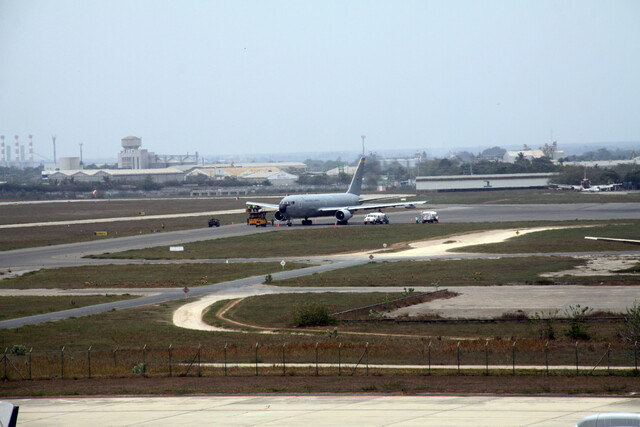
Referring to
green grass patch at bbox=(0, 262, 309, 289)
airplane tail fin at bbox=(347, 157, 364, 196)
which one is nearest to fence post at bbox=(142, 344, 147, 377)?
green grass patch at bbox=(0, 262, 309, 289)

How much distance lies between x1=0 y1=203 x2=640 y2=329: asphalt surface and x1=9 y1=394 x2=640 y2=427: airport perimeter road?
64.2ft

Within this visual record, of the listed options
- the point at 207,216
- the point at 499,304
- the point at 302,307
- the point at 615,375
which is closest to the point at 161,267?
the point at 302,307

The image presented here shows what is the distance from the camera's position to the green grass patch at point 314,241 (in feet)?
273

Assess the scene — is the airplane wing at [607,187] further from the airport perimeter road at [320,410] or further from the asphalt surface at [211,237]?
the airport perimeter road at [320,410]

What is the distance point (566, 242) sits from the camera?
80750mm

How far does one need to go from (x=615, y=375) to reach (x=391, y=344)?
1157 cm

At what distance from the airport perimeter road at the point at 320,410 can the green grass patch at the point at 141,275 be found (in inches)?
1267

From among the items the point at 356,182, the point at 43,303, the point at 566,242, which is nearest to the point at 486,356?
the point at 43,303

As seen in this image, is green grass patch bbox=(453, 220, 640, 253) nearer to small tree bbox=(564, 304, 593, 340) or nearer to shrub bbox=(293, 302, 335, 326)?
small tree bbox=(564, 304, 593, 340)

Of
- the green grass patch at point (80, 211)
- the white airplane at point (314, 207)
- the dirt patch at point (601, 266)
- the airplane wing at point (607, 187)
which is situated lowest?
the green grass patch at point (80, 211)

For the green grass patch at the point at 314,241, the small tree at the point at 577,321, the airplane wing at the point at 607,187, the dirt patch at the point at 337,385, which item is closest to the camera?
the dirt patch at the point at 337,385

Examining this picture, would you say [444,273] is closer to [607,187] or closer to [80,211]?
[80,211]

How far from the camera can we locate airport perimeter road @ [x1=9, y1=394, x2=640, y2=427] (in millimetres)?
27766

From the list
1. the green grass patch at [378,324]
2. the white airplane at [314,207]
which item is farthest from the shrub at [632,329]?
the white airplane at [314,207]
